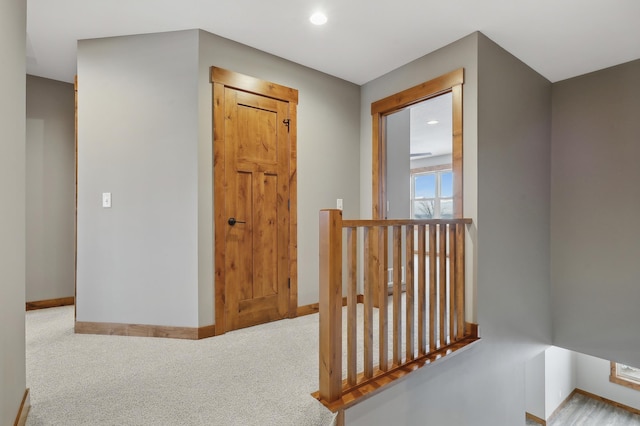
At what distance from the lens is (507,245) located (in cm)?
289

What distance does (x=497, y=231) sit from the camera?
2779 millimetres

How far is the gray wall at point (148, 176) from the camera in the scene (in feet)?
8.43

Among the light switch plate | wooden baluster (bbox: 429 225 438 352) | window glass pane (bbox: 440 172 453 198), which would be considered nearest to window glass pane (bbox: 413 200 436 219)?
window glass pane (bbox: 440 172 453 198)

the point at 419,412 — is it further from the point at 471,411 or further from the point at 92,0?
the point at 92,0

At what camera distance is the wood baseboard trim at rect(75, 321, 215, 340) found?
254 centimetres

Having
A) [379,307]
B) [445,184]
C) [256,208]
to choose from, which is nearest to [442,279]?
[379,307]

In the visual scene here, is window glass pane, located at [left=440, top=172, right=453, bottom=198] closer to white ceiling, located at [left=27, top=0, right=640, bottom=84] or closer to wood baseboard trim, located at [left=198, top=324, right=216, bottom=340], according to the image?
white ceiling, located at [left=27, top=0, right=640, bottom=84]

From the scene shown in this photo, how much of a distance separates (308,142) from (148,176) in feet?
4.69

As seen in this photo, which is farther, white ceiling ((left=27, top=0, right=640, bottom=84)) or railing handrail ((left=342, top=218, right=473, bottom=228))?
white ceiling ((left=27, top=0, right=640, bottom=84))

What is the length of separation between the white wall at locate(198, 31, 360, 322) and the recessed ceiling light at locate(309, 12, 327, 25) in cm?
64

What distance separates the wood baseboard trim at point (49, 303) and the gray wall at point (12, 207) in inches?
91.4

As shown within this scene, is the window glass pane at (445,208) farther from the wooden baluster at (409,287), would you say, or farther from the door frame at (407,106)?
the wooden baluster at (409,287)

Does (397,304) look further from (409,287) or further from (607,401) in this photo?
(607,401)

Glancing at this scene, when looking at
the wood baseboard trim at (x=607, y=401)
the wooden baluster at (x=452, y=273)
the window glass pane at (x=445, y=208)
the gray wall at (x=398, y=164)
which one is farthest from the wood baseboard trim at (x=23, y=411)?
the window glass pane at (x=445, y=208)
